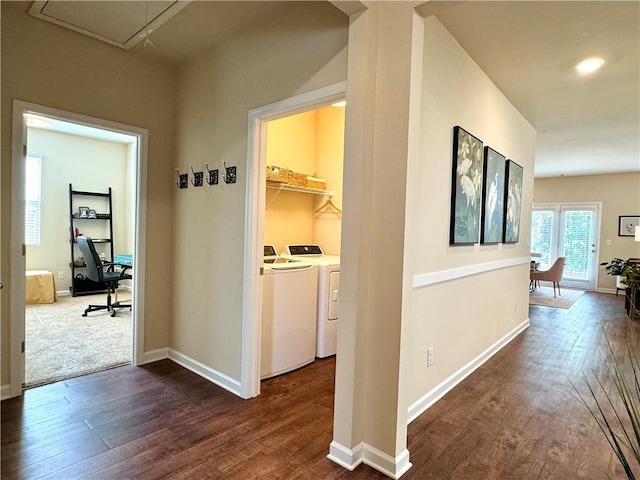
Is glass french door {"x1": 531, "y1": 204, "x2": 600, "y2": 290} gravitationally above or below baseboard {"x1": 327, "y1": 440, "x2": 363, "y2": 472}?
above

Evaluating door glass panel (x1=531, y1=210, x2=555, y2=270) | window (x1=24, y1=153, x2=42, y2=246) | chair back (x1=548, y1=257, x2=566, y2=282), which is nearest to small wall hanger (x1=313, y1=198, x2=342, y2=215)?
window (x1=24, y1=153, x2=42, y2=246)

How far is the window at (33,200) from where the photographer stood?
558 centimetres

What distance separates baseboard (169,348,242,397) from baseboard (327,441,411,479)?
0.98m

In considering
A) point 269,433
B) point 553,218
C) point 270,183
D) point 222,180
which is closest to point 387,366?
point 269,433

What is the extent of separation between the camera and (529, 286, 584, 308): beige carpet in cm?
629

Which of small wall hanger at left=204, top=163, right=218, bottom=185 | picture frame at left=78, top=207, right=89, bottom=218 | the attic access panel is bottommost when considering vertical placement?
picture frame at left=78, top=207, right=89, bottom=218

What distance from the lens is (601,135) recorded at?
193 inches

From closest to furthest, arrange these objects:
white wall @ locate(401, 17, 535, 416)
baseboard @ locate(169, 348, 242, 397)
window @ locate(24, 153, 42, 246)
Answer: white wall @ locate(401, 17, 535, 416) < baseboard @ locate(169, 348, 242, 397) < window @ locate(24, 153, 42, 246)

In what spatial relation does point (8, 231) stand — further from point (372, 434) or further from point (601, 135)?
point (601, 135)

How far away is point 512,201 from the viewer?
380 cm

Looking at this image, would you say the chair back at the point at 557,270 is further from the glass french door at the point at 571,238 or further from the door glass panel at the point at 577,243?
the door glass panel at the point at 577,243

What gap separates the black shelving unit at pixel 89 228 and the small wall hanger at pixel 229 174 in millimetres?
4424

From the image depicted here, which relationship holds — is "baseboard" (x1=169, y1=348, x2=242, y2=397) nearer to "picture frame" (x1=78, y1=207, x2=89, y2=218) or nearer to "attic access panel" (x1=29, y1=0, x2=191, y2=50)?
"attic access panel" (x1=29, y1=0, x2=191, y2=50)

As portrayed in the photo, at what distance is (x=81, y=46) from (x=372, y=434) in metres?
3.33
